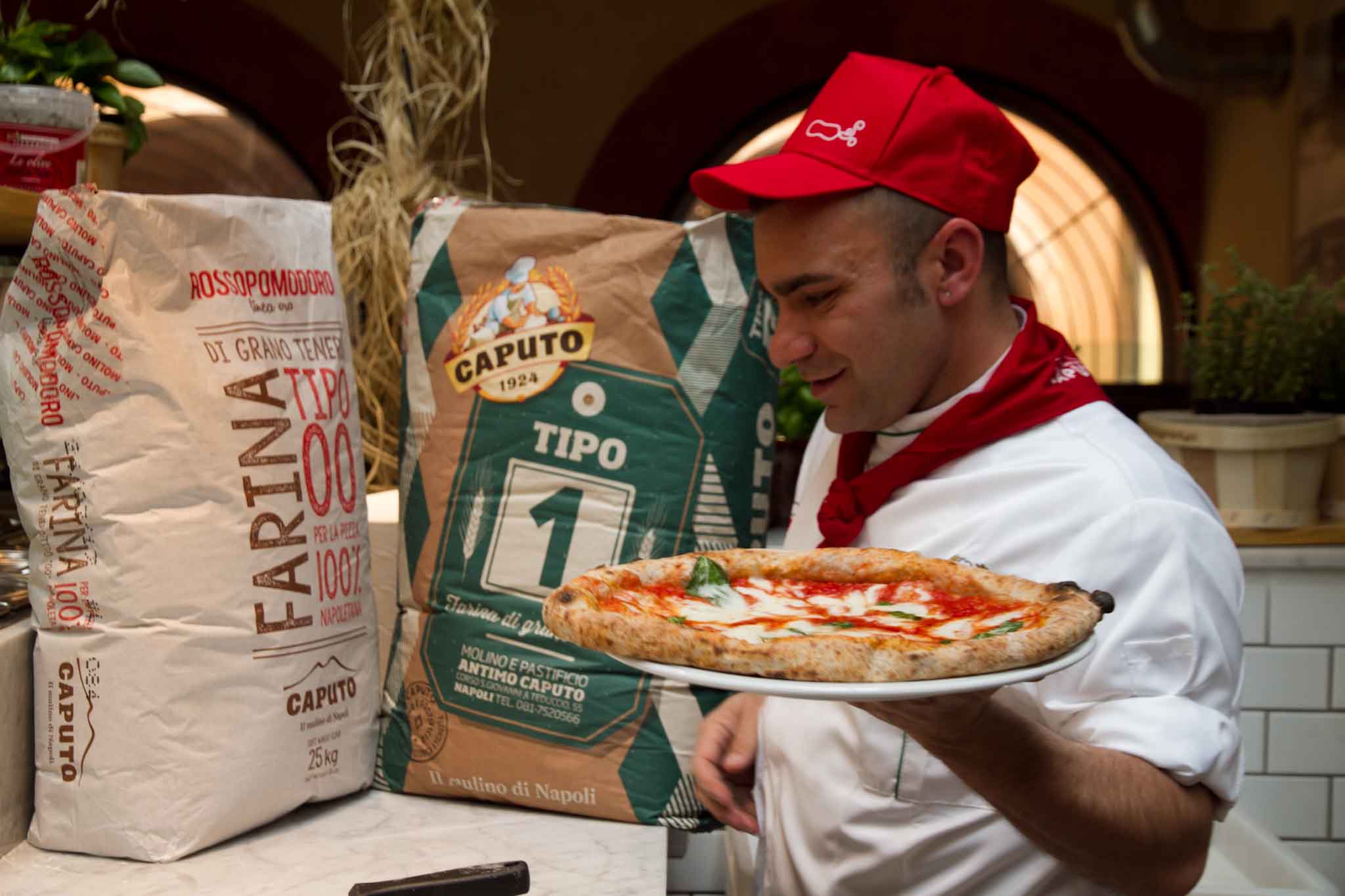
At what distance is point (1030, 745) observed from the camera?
2.91 ft

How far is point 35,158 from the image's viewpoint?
1.23 metres

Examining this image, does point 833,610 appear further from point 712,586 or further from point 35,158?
point 35,158

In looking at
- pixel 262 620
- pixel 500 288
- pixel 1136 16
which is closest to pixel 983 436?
pixel 500 288

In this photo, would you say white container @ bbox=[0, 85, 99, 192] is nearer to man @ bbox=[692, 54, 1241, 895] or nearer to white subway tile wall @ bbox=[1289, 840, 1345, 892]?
man @ bbox=[692, 54, 1241, 895]

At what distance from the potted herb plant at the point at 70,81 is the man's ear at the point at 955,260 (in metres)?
0.85

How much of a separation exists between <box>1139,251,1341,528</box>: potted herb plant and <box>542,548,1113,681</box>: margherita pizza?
105cm

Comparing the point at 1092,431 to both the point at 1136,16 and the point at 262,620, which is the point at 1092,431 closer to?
the point at 262,620

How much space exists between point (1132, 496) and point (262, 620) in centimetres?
75

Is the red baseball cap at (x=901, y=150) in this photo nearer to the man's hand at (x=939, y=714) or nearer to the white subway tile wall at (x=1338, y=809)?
the man's hand at (x=939, y=714)

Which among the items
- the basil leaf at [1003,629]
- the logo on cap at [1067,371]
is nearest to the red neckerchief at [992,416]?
the logo on cap at [1067,371]

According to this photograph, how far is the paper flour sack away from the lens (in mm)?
1090

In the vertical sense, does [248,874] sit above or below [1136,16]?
below

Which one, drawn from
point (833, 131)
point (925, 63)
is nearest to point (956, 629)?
point (833, 131)

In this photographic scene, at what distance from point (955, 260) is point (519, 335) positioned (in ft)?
1.41
